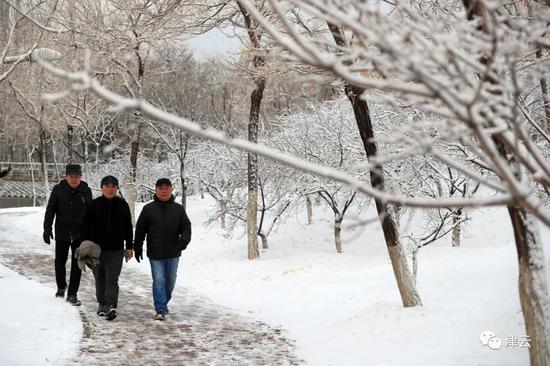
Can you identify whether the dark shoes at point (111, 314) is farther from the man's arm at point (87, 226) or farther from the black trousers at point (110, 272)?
the man's arm at point (87, 226)

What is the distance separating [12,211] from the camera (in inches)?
1042

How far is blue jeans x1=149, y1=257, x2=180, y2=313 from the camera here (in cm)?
728

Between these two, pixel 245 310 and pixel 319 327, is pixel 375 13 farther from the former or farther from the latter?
pixel 245 310

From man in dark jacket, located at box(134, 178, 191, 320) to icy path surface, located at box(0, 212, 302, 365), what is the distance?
52cm

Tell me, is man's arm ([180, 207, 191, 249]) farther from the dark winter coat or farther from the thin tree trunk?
the thin tree trunk

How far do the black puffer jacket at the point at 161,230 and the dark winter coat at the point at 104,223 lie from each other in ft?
0.77

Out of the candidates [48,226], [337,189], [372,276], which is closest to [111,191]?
[48,226]

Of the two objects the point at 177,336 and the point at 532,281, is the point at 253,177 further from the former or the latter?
the point at 532,281

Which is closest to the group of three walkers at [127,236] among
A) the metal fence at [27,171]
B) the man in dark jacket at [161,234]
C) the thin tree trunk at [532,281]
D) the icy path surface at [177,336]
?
the man in dark jacket at [161,234]

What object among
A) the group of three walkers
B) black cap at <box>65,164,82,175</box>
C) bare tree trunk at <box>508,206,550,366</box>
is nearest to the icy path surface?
the group of three walkers

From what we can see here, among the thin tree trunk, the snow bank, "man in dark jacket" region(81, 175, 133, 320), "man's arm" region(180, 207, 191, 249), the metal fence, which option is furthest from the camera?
the metal fence

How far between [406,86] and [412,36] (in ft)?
0.66

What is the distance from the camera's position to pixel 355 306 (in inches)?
309

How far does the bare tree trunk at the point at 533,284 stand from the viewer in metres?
4.02
